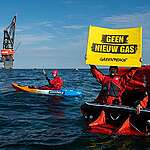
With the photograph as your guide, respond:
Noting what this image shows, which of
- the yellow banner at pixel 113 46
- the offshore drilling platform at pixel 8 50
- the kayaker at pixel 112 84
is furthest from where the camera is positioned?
the offshore drilling platform at pixel 8 50

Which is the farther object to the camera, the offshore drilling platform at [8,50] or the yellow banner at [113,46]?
the offshore drilling platform at [8,50]

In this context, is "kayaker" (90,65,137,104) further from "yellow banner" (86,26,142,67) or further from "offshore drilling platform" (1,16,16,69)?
"offshore drilling platform" (1,16,16,69)

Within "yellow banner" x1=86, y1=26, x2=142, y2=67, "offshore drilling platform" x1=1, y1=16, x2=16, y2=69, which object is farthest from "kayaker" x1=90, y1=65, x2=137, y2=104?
"offshore drilling platform" x1=1, y1=16, x2=16, y2=69

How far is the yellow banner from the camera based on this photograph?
12453mm

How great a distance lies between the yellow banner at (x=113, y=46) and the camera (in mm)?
12453

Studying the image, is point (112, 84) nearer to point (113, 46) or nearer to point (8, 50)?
point (113, 46)

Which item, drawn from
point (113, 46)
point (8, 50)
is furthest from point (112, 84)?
point (8, 50)

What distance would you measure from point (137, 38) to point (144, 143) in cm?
362

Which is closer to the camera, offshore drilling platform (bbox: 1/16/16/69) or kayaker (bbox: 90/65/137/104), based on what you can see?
kayaker (bbox: 90/65/137/104)

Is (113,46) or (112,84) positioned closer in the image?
(112,84)

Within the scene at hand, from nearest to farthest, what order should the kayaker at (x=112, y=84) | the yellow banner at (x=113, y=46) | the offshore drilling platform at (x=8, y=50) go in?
the yellow banner at (x=113, y=46) → the kayaker at (x=112, y=84) → the offshore drilling platform at (x=8, y=50)

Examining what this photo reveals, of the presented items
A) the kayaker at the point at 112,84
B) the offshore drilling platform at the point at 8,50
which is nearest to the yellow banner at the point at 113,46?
the kayaker at the point at 112,84

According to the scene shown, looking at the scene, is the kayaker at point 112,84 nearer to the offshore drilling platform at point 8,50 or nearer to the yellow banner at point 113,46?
the yellow banner at point 113,46

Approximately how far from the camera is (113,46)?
12.9 metres
